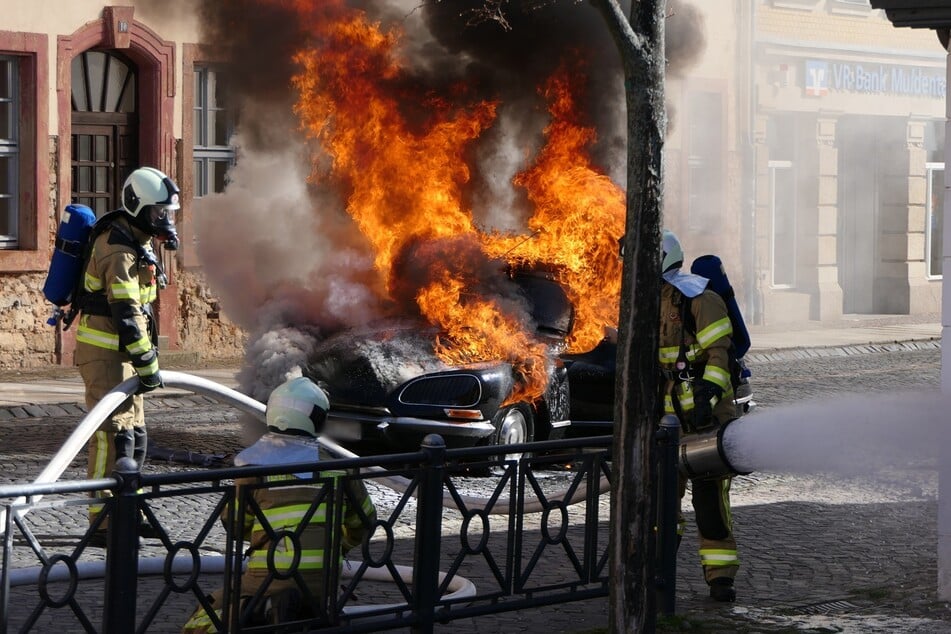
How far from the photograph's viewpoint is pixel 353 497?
5.84 m

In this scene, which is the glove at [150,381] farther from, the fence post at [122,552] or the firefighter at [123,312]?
the fence post at [122,552]

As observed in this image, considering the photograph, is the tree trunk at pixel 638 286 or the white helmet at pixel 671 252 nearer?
the tree trunk at pixel 638 286

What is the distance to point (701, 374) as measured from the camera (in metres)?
7.89

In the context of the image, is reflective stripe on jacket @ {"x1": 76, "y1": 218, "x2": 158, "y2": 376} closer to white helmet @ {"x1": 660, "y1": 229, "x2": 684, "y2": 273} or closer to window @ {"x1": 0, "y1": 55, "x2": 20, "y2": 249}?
white helmet @ {"x1": 660, "y1": 229, "x2": 684, "y2": 273}

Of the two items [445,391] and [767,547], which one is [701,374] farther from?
[445,391]

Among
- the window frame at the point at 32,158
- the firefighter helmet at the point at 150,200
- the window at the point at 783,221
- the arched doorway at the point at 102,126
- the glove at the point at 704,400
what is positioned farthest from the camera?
the window at the point at 783,221

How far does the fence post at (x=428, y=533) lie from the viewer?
609cm

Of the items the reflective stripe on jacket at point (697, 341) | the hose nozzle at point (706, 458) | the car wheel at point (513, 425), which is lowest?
the car wheel at point (513, 425)

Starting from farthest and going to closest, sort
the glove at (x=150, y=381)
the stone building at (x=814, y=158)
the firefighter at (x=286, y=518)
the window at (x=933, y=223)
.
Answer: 1. the window at (x=933, y=223)
2. the stone building at (x=814, y=158)
3. the glove at (x=150, y=381)
4. the firefighter at (x=286, y=518)

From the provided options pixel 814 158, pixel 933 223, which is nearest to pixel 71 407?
pixel 814 158

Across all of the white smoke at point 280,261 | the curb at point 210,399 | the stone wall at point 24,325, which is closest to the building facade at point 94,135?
the stone wall at point 24,325

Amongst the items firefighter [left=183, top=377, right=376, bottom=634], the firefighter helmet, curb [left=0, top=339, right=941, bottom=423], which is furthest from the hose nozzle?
curb [left=0, top=339, right=941, bottom=423]

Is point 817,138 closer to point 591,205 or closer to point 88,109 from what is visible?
point 88,109

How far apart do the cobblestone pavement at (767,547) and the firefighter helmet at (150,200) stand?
55.8 inches
